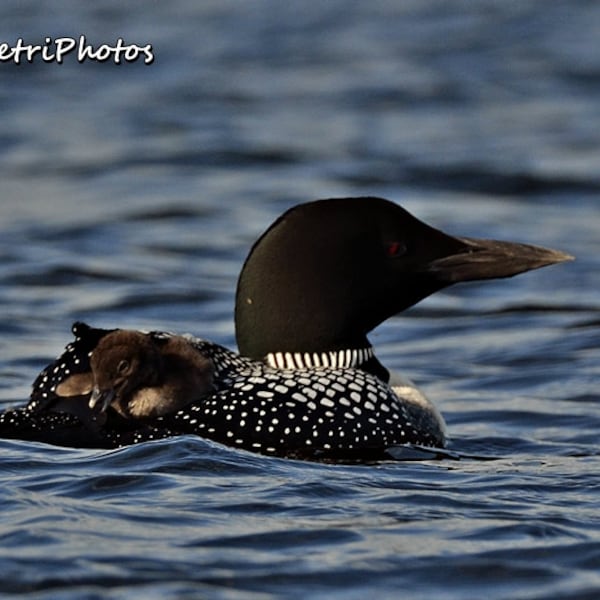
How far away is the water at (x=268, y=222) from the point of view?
474 cm

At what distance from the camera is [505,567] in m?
4.67

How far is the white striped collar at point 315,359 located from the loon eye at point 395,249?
36 centimetres

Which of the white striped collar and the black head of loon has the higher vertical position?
the black head of loon

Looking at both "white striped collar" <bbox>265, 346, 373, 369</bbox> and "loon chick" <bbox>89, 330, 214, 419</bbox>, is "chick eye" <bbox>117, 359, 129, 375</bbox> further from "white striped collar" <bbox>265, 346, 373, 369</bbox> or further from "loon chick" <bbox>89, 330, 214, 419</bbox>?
"white striped collar" <bbox>265, 346, 373, 369</bbox>

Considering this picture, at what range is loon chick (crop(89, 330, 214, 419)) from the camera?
5.56 m

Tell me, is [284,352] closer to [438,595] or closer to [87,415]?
[87,415]

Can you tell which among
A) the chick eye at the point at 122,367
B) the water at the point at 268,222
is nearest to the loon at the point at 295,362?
the chick eye at the point at 122,367

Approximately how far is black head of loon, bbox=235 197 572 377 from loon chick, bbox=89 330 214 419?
1.85 feet

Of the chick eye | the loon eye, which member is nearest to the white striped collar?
the loon eye

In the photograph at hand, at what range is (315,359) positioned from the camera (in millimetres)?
6426

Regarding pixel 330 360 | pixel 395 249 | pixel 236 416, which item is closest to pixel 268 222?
pixel 395 249

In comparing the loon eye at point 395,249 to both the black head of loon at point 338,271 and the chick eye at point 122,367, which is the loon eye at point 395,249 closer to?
the black head of loon at point 338,271

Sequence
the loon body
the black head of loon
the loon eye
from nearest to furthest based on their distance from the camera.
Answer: the loon body, the black head of loon, the loon eye

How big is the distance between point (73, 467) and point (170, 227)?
18.7 feet
